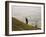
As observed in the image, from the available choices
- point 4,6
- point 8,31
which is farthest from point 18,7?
point 8,31

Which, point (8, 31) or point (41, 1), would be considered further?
point (41, 1)

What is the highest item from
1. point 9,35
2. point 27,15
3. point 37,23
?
point 27,15

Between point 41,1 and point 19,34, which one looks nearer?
point 19,34

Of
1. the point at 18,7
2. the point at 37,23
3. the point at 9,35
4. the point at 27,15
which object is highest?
the point at 18,7

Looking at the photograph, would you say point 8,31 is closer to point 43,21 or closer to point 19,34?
point 19,34

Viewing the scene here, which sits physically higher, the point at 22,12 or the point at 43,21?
the point at 22,12

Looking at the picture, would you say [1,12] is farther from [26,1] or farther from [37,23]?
[37,23]

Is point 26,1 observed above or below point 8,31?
above

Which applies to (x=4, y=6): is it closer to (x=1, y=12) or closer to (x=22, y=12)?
(x=1, y=12)

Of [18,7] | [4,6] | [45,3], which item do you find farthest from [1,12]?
[45,3]
